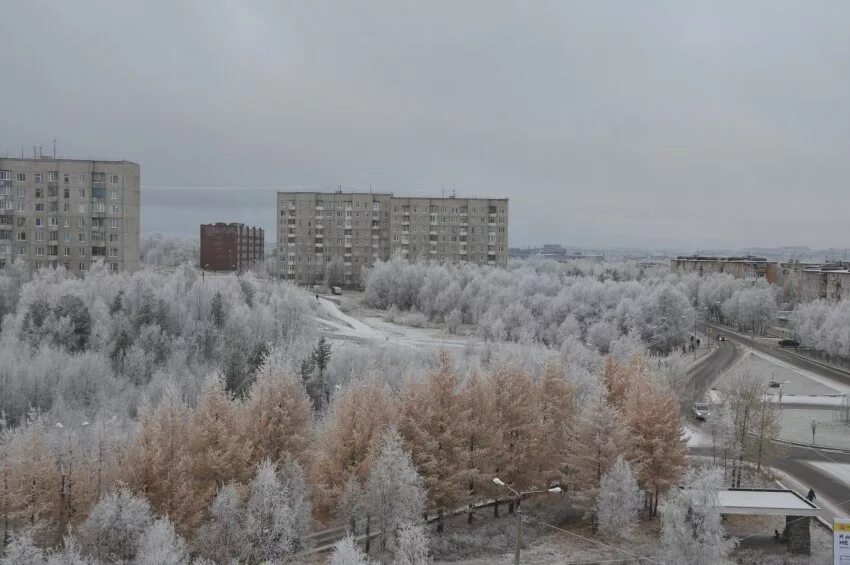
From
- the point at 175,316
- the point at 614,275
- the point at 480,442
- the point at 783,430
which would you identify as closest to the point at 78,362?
the point at 175,316

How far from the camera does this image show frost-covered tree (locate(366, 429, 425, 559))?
2312 cm

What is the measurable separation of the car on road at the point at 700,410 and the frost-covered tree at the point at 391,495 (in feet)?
84.6

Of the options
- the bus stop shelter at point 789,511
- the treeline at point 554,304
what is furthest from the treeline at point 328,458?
the treeline at point 554,304

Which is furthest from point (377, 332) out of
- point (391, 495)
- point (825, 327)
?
point (391, 495)

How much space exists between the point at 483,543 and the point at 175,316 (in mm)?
38386

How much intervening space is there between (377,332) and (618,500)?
45608 millimetres

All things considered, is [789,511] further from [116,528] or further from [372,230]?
[372,230]

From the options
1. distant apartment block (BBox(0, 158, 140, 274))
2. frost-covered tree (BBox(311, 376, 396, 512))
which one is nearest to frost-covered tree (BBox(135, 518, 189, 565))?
frost-covered tree (BBox(311, 376, 396, 512))

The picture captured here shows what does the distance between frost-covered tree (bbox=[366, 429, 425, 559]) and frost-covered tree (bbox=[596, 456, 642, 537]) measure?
690 centimetres

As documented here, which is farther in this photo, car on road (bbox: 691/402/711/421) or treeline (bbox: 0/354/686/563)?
car on road (bbox: 691/402/711/421)

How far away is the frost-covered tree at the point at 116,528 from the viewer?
65.5 ft

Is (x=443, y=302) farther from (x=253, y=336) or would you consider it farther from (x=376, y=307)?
(x=253, y=336)

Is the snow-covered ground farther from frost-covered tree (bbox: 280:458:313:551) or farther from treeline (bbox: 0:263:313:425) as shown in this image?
frost-covered tree (bbox: 280:458:313:551)

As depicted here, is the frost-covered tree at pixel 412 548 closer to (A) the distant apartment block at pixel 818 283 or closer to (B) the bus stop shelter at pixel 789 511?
(B) the bus stop shelter at pixel 789 511
